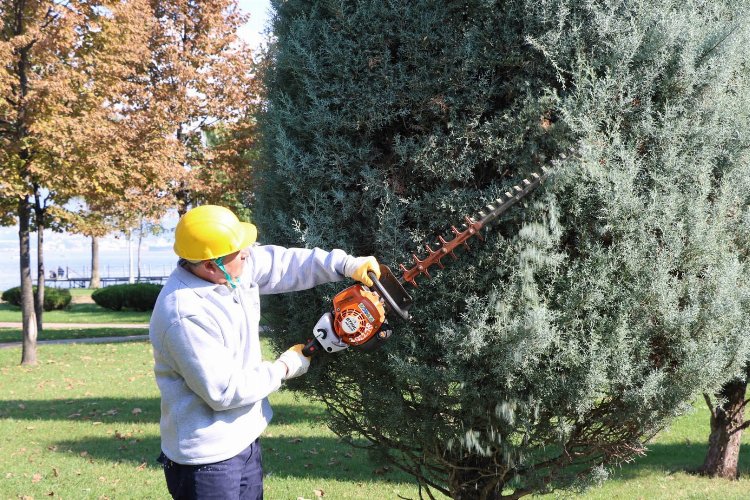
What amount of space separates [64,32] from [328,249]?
1245 cm

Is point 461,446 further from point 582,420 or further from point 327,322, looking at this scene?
point 327,322

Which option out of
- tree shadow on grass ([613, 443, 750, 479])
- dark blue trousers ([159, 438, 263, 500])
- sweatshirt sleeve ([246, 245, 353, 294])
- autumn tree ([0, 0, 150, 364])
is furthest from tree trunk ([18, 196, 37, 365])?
sweatshirt sleeve ([246, 245, 353, 294])

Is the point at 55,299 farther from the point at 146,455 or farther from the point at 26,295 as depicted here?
the point at 146,455

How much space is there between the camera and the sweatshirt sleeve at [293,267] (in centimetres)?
336

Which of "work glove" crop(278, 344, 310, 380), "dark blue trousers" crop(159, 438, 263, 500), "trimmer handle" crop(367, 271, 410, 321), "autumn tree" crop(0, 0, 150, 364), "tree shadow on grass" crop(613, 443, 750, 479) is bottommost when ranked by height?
"tree shadow on grass" crop(613, 443, 750, 479)

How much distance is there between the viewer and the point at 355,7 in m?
3.61

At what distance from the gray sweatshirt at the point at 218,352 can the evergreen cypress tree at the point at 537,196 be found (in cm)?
24

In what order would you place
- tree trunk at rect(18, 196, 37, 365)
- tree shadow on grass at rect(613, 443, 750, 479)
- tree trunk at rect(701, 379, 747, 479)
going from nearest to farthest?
tree trunk at rect(701, 379, 747, 479)
tree shadow on grass at rect(613, 443, 750, 479)
tree trunk at rect(18, 196, 37, 365)

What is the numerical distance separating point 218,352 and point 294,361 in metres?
0.39

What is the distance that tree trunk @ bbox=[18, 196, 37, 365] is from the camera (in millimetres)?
14594

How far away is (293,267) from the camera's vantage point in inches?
136

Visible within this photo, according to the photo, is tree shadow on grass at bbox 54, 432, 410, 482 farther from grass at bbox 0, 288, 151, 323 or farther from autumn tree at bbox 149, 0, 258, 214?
grass at bbox 0, 288, 151, 323

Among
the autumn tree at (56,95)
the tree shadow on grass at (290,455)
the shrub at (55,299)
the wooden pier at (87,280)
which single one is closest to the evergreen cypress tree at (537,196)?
the tree shadow on grass at (290,455)

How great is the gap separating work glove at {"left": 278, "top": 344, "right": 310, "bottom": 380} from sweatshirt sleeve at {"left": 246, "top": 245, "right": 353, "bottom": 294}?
32 centimetres
